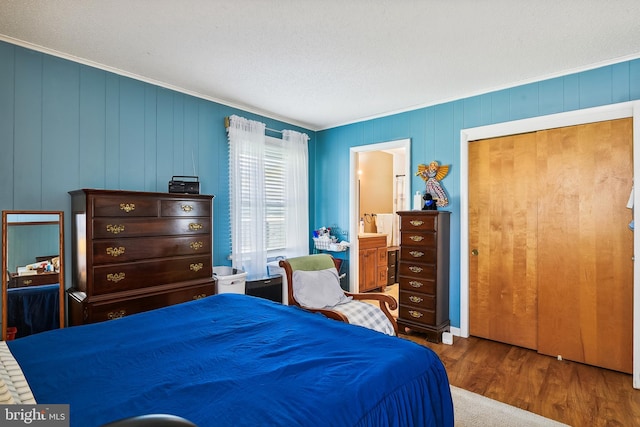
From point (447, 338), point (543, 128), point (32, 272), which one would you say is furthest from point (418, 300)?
point (32, 272)

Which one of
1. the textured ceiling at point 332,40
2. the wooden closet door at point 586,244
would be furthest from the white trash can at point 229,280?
the wooden closet door at point 586,244

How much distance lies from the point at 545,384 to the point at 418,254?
1.56 meters

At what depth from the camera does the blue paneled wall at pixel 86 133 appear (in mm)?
2600

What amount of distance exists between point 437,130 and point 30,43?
4021 millimetres

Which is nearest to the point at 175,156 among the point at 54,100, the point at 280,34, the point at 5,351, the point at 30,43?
the point at 54,100

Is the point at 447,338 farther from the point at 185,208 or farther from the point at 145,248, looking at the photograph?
the point at 145,248

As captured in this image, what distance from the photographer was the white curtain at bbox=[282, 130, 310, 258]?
15.5ft

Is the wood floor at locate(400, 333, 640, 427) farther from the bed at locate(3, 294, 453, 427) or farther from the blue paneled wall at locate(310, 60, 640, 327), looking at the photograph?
the bed at locate(3, 294, 453, 427)

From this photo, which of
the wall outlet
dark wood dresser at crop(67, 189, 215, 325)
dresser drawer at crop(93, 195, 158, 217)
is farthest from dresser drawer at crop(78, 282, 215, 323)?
the wall outlet

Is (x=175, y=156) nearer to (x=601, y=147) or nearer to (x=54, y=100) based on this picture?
(x=54, y=100)

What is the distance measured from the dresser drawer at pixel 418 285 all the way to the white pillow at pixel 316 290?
82 centimetres

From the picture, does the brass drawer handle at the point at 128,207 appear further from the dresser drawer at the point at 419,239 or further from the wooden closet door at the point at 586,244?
the wooden closet door at the point at 586,244

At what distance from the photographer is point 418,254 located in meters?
3.65

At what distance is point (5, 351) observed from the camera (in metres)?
1.39
